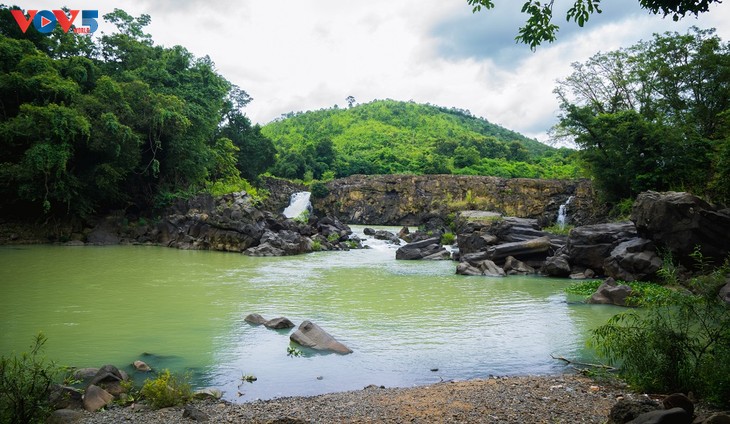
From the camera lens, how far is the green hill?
5656cm

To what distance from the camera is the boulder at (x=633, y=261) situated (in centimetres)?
1458

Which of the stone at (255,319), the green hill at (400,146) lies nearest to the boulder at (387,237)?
the green hill at (400,146)

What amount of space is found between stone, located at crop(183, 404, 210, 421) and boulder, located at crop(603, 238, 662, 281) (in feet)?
46.1

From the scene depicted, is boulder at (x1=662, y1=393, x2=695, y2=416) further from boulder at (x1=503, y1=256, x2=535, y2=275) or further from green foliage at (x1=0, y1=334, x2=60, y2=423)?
boulder at (x1=503, y1=256, x2=535, y2=275)

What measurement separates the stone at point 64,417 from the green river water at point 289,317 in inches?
62.8

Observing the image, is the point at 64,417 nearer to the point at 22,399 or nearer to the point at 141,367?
the point at 22,399

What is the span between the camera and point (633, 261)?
1488 cm

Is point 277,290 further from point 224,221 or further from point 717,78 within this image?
point 717,78

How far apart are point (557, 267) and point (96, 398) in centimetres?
1564

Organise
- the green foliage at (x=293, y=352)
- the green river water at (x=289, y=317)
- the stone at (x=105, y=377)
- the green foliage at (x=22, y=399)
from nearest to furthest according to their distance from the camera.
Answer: the green foliage at (x=22, y=399), the stone at (x=105, y=377), the green river water at (x=289, y=317), the green foliage at (x=293, y=352)

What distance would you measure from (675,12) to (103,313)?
11.5m

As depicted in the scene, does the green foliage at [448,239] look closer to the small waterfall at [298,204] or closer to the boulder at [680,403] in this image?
the small waterfall at [298,204]

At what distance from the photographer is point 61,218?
2764cm

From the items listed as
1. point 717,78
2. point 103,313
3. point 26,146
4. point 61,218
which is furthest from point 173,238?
point 717,78
